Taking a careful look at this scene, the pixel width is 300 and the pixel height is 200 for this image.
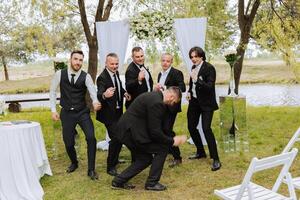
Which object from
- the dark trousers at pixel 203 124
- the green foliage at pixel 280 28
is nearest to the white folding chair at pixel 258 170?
the dark trousers at pixel 203 124

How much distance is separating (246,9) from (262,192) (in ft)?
23.8

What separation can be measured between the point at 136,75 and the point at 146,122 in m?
1.15

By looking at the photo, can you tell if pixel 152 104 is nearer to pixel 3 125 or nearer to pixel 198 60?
pixel 198 60

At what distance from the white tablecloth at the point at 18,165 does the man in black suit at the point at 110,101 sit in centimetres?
102

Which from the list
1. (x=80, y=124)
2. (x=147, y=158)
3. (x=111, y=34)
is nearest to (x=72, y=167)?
(x=80, y=124)

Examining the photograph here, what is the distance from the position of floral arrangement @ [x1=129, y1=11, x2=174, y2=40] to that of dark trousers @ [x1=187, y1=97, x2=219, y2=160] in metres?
1.43

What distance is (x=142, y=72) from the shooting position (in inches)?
209

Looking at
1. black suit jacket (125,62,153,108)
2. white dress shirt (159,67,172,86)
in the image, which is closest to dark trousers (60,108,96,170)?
black suit jacket (125,62,153,108)

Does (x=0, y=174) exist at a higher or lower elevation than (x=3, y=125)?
lower

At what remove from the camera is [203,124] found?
17.8 ft

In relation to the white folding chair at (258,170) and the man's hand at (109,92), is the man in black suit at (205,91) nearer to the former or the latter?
the man's hand at (109,92)

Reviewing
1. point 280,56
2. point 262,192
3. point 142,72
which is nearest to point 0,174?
point 142,72

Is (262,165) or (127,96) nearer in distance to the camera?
(262,165)

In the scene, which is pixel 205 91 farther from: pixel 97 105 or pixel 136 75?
pixel 97 105
